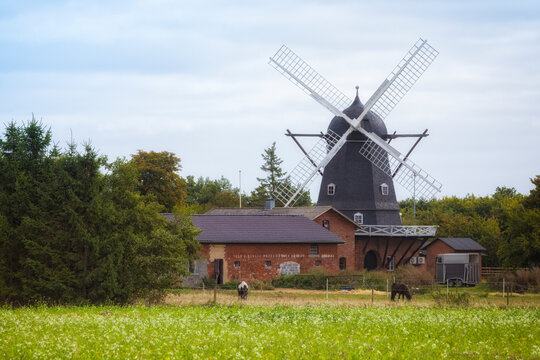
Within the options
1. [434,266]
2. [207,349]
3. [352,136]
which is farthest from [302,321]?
[434,266]

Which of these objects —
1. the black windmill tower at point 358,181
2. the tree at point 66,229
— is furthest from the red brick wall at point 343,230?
the tree at point 66,229

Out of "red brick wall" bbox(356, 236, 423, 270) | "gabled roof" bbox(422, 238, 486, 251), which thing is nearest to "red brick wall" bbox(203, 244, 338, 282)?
"red brick wall" bbox(356, 236, 423, 270)

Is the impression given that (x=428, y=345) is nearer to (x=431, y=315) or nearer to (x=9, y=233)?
(x=431, y=315)

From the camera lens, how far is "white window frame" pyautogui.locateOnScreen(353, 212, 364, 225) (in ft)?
184

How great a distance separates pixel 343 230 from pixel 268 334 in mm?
37695

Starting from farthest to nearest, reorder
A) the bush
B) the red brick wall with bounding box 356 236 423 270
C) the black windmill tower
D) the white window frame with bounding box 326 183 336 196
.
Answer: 1. the red brick wall with bounding box 356 236 423 270
2. the white window frame with bounding box 326 183 336 196
3. the black windmill tower
4. the bush

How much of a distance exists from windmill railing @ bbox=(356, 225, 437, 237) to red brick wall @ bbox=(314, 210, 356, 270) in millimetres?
1017

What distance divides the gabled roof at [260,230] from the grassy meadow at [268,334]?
78.3 feet

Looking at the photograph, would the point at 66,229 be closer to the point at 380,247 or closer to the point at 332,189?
the point at 332,189

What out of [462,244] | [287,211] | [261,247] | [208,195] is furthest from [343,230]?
[208,195]

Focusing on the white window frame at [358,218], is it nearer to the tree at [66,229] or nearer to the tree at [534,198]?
the tree at [534,198]

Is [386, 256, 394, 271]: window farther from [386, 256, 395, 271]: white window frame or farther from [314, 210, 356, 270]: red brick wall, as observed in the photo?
[314, 210, 356, 270]: red brick wall

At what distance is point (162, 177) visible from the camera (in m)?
72.7

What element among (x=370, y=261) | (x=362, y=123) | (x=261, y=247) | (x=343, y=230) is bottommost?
(x=370, y=261)
